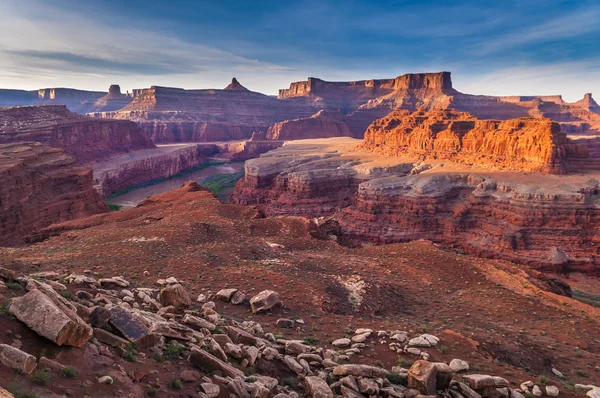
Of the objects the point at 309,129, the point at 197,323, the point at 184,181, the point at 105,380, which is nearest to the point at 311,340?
the point at 197,323

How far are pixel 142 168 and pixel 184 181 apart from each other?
9914 mm

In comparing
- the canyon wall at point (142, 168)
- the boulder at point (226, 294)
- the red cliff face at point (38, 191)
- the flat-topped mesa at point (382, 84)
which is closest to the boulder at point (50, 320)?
the boulder at point (226, 294)

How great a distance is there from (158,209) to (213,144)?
101 metres

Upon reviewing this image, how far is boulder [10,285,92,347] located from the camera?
6.55 meters

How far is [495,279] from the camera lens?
2167 cm

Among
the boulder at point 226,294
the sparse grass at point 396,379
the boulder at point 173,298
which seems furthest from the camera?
the boulder at point 226,294

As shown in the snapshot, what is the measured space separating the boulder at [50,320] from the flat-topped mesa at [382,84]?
164 m

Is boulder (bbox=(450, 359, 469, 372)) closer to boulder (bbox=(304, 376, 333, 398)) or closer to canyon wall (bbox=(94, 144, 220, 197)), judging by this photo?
boulder (bbox=(304, 376, 333, 398))

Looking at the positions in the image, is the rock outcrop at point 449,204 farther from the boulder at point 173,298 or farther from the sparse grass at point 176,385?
the sparse grass at point 176,385

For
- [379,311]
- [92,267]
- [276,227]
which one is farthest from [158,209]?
[379,311]

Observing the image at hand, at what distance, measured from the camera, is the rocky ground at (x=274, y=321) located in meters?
6.82

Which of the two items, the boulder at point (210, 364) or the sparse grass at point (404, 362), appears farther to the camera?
the sparse grass at point (404, 362)

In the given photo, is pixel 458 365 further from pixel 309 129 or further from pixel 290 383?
pixel 309 129

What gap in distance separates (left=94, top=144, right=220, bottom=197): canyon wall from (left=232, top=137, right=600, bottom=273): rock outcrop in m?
27.1
